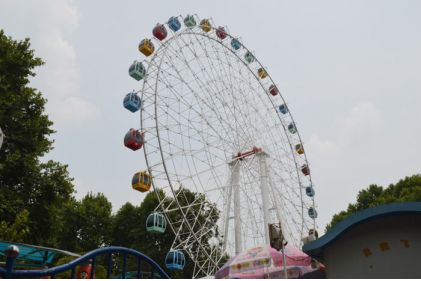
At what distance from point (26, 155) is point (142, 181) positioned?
5029 millimetres

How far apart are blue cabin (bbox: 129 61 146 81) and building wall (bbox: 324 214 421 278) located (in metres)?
12.9

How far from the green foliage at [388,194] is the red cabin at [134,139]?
19.3 metres

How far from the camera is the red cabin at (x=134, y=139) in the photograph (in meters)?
18.2

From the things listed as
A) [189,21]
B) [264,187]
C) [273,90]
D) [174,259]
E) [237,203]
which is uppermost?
[189,21]

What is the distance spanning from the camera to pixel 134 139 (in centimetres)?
1819

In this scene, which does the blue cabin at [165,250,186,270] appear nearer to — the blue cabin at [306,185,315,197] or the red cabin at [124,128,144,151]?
the red cabin at [124,128,144,151]

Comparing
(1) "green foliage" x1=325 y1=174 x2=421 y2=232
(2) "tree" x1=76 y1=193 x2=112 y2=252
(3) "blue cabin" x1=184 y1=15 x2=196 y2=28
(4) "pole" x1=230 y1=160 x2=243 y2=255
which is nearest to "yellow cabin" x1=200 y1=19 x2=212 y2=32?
(3) "blue cabin" x1=184 y1=15 x2=196 y2=28

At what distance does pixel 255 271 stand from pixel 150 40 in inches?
519

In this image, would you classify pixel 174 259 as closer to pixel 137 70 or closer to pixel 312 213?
pixel 137 70

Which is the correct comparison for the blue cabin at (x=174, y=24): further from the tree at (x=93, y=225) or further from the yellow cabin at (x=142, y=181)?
the tree at (x=93, y=225)

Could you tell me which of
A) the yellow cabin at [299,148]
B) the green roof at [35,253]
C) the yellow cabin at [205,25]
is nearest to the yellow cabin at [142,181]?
the green roof at [35,253]

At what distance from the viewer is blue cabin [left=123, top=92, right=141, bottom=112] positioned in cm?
1906

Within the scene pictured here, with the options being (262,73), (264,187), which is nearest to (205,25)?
(262,73)

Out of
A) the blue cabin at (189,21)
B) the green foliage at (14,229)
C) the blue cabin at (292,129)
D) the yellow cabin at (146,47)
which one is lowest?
the green foliage at (14,229)
